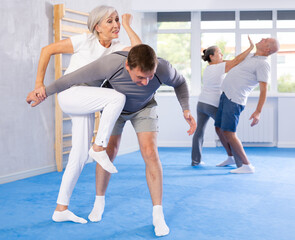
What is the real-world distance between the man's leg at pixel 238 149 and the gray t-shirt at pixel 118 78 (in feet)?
6.79

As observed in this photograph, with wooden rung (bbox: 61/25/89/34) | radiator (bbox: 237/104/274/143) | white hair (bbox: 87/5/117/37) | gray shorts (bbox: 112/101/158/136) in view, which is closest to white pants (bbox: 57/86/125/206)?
gray shorts (bbox: 112/101/158/136)

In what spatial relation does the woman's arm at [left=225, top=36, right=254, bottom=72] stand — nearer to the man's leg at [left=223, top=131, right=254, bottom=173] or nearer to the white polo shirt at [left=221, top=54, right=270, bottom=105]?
the white polo shirt at [left=221, top=54, right=270, bottom=105]

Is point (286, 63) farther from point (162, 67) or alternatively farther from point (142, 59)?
point (142, 59)

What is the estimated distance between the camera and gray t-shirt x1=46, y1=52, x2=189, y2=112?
2.25 metres

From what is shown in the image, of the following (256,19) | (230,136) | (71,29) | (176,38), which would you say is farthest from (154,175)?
(256,19)

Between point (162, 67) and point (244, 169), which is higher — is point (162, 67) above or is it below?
above

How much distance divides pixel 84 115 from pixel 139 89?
44cm

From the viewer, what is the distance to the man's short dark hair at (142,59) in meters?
2.05

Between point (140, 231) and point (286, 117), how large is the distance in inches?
213

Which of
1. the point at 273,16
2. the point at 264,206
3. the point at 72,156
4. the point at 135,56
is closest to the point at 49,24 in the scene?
the point at 72,156

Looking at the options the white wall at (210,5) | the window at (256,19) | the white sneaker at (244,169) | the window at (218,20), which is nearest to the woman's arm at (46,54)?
the white sneaker at (244,169)

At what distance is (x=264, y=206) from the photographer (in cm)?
306

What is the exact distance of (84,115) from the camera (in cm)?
253

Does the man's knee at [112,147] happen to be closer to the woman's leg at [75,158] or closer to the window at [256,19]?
the woman's leg at [75,158]
